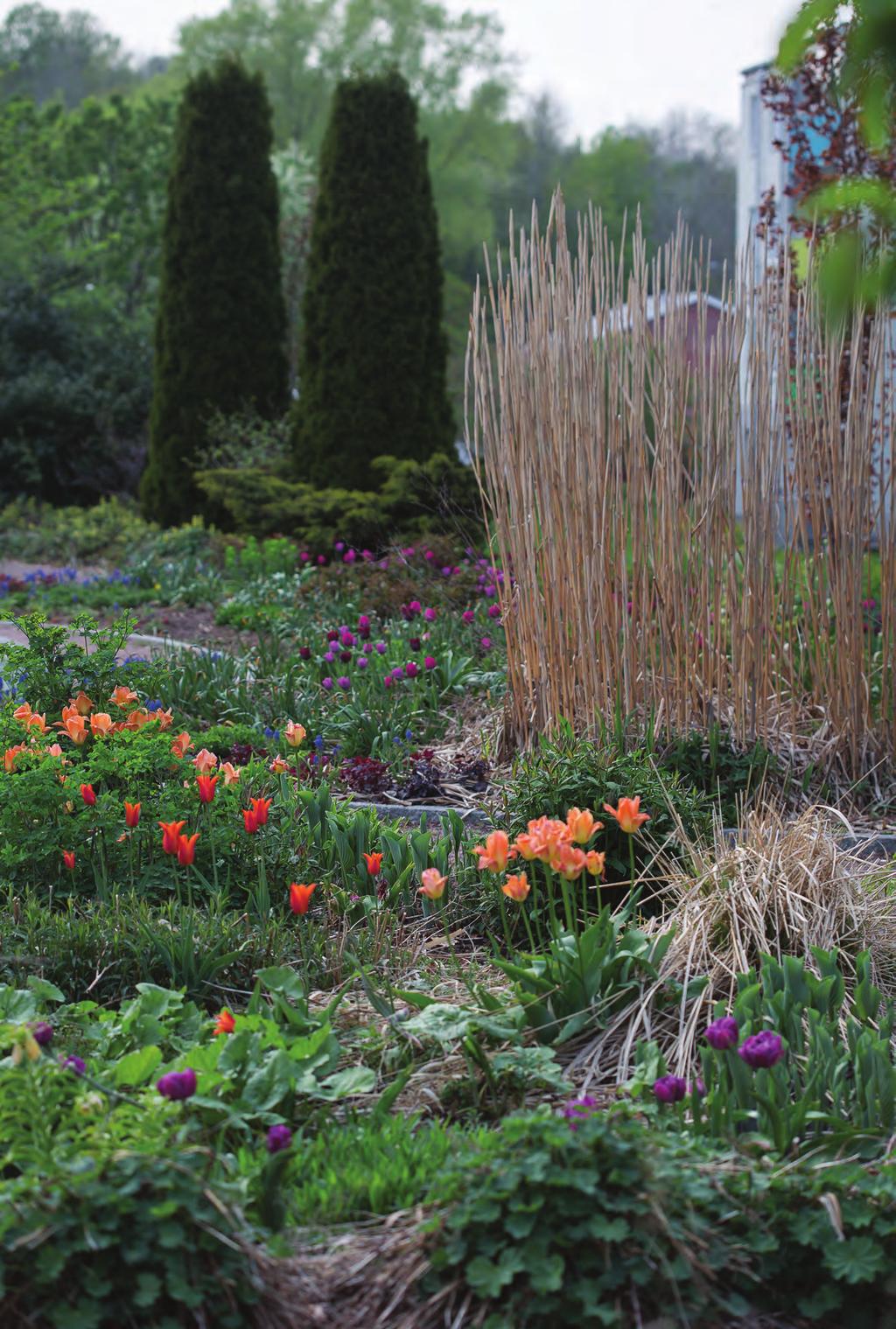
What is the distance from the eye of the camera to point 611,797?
3.13 m

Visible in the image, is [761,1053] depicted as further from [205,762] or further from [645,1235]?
[205,762]

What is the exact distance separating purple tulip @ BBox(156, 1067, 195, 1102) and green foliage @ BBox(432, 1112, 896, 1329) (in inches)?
14.5

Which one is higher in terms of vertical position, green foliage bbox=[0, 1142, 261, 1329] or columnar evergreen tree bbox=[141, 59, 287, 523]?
columnar evergreen tree bbox=[141, 59, 287, 523]

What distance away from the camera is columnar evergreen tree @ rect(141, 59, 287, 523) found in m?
10.4

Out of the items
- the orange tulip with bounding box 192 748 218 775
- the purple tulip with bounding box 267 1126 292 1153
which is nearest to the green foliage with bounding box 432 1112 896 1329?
the purple tulip with bounding box 267 1126 292 1153

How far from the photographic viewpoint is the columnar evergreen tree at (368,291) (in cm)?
905

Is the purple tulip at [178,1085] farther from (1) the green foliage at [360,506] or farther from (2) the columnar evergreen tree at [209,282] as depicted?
(2) the columnar evergreen tree at [209,282]

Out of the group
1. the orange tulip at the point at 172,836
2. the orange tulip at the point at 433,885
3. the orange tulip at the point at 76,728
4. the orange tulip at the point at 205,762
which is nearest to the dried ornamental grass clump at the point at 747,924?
the orange tulip at the point at 433,885

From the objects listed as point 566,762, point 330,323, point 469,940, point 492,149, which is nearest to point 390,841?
point 469,940

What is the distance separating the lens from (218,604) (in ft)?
22.3

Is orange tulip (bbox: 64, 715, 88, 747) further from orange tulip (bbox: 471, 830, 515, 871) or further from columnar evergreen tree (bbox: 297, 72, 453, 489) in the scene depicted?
columnar evergreen tree (bbox: 297, 72, 453, 489)

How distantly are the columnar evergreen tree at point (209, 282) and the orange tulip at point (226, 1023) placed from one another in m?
8.59

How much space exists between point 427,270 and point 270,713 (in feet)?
18.9

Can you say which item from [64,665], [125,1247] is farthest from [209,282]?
[125,1247]
